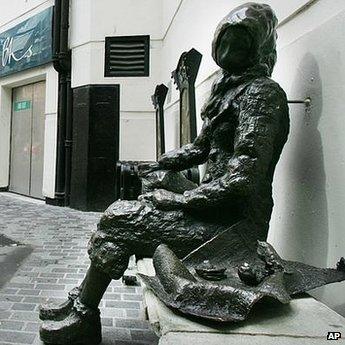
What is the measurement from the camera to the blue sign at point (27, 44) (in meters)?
8.02

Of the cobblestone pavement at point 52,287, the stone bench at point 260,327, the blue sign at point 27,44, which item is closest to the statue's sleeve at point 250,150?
the stone bench at point 260,327

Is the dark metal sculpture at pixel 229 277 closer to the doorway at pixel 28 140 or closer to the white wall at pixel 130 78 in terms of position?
the white wall at pixel 130 78

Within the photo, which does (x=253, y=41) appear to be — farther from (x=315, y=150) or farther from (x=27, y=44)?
(x=27, y=44)

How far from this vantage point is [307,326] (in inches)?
47.0

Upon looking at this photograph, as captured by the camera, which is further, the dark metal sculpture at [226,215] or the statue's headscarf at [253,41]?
the statue's headscarf at [253,41]

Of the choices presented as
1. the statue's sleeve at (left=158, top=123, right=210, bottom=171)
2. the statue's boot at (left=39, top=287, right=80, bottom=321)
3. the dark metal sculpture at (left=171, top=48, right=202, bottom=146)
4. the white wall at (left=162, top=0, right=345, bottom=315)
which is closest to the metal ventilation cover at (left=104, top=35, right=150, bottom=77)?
the dark metal sculpture at (left=171, top=48, right=202, bottom=146)

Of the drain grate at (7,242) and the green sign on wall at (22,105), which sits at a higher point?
the green sign on wall at (22,105)

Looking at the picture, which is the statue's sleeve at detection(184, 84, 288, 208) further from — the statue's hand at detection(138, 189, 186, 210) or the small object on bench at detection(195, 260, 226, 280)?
the small object on bench at detection(195, 260, 226, 280)

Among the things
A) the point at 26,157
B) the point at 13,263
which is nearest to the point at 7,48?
the point at 26,157

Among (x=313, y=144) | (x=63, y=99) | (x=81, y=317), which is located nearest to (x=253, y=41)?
(x=313, y=144)

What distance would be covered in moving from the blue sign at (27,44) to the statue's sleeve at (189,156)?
21.7 feet

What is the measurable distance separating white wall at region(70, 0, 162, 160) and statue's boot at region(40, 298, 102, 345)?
17.4 ft

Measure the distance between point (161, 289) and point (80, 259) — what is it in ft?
8.51

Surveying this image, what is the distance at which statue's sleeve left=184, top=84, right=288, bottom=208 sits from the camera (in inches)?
59.6
